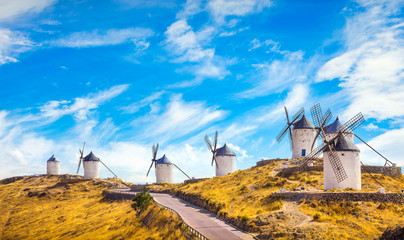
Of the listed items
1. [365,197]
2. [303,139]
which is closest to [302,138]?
[303,139]

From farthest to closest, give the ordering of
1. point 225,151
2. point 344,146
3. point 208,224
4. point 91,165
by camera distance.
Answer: point 91,165 → point 225,151 → point 344,146 → point 208,224

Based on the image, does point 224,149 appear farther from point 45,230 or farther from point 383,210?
point 383,210

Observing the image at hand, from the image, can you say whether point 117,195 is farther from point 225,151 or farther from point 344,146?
point 344,146

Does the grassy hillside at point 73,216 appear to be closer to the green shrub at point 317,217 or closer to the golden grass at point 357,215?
the green shrub at point 317,217

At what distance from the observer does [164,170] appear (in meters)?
80.3

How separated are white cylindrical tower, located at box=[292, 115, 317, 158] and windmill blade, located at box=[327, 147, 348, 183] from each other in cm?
2269

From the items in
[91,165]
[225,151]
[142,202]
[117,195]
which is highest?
[225,151]

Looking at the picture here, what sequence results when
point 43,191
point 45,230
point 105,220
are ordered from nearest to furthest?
point 105,220 < point 45,230 < point 43,191

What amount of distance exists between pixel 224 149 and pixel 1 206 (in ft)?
169

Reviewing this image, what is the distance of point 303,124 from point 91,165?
59.9 meters

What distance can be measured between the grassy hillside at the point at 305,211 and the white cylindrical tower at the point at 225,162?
22.3 m

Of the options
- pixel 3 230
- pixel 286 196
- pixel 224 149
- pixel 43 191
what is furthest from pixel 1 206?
pixel 286 196

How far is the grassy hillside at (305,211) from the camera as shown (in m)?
26.2

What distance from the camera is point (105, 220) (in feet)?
164
